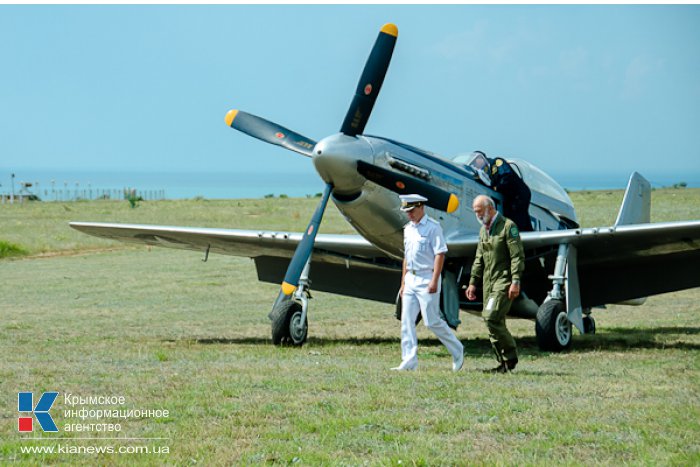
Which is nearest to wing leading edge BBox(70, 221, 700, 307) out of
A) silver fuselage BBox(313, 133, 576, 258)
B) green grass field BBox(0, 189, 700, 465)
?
silver fuselage BBox(313, 133, 576, 258)

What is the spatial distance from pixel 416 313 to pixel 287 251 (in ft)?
19.1

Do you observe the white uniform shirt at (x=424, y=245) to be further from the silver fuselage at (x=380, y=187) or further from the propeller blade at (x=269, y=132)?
the propeller blade at (x=269, y=132)

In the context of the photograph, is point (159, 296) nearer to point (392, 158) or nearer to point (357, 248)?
→ point (357, 248)

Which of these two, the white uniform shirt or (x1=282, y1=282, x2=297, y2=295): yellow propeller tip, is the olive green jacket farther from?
(x1=282, y1=282, x2=297, y2=295): yellow propeller tip

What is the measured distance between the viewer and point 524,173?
14555mm

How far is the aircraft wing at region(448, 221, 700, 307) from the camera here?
42.5 feet

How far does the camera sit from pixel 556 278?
516 inches

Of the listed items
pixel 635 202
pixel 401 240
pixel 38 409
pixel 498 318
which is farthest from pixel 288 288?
pixel 635 202

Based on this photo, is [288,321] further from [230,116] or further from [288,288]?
[230,116]

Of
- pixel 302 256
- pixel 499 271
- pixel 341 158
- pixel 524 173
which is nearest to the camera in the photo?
pixel 499 271

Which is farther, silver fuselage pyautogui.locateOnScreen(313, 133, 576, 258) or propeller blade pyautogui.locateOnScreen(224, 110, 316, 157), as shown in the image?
propeller blade pyautogui.locateOnScreen(224, 110, 316, 157)

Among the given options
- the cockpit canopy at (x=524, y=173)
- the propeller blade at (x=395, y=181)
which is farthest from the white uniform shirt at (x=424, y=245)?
the cockpit canopy at (x=524, y=173)

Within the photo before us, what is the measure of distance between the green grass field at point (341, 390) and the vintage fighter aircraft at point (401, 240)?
2.33ft

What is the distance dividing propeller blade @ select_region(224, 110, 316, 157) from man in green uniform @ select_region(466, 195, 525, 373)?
353cm
